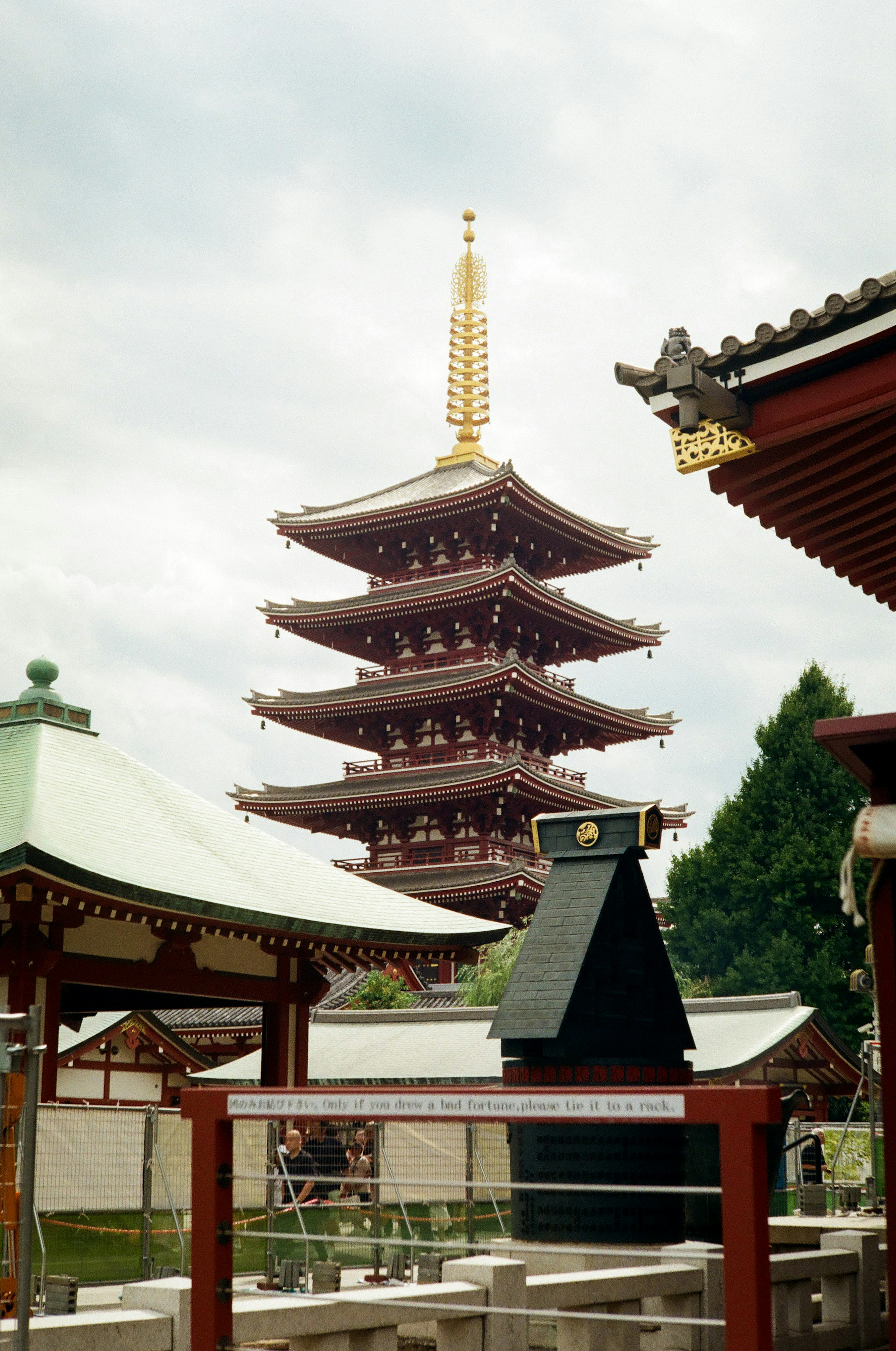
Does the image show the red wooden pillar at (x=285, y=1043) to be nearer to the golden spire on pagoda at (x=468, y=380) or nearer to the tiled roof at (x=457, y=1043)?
the tiled roof at (x=457, y=1043)

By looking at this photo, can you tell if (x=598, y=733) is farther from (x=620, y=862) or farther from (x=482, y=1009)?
(x=620, y=862)

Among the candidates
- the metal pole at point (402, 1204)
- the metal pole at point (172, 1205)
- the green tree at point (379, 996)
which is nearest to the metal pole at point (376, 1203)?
the metal pole at point (402, 1204)

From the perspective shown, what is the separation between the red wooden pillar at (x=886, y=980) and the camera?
6148 mm

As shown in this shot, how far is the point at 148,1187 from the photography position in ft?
36.5

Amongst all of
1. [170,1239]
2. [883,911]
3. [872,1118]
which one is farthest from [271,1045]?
[883,911]

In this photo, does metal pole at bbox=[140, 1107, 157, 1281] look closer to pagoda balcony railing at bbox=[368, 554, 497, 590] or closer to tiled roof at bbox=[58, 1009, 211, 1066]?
tiled roof at bbox=[58, 1009, 211, 1066]

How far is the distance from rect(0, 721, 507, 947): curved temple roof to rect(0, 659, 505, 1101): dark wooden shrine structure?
0.08 feet

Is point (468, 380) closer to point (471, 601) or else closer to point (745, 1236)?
point (471, 601)

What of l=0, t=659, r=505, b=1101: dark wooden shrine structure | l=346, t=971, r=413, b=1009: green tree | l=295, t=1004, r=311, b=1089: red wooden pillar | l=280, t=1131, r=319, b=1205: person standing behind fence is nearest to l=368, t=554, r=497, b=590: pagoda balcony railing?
l=346, t=971, r=413, b=1009: green tree

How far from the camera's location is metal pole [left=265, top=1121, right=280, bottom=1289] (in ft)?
35.8

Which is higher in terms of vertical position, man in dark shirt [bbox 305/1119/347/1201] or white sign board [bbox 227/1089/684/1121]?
white sign board [bbox 227/1089/684/1121]

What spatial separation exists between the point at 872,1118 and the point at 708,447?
991 centimetres

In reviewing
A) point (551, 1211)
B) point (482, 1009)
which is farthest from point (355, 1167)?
point (482, 1009)

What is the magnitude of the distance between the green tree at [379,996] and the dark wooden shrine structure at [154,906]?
13313 millimetres
